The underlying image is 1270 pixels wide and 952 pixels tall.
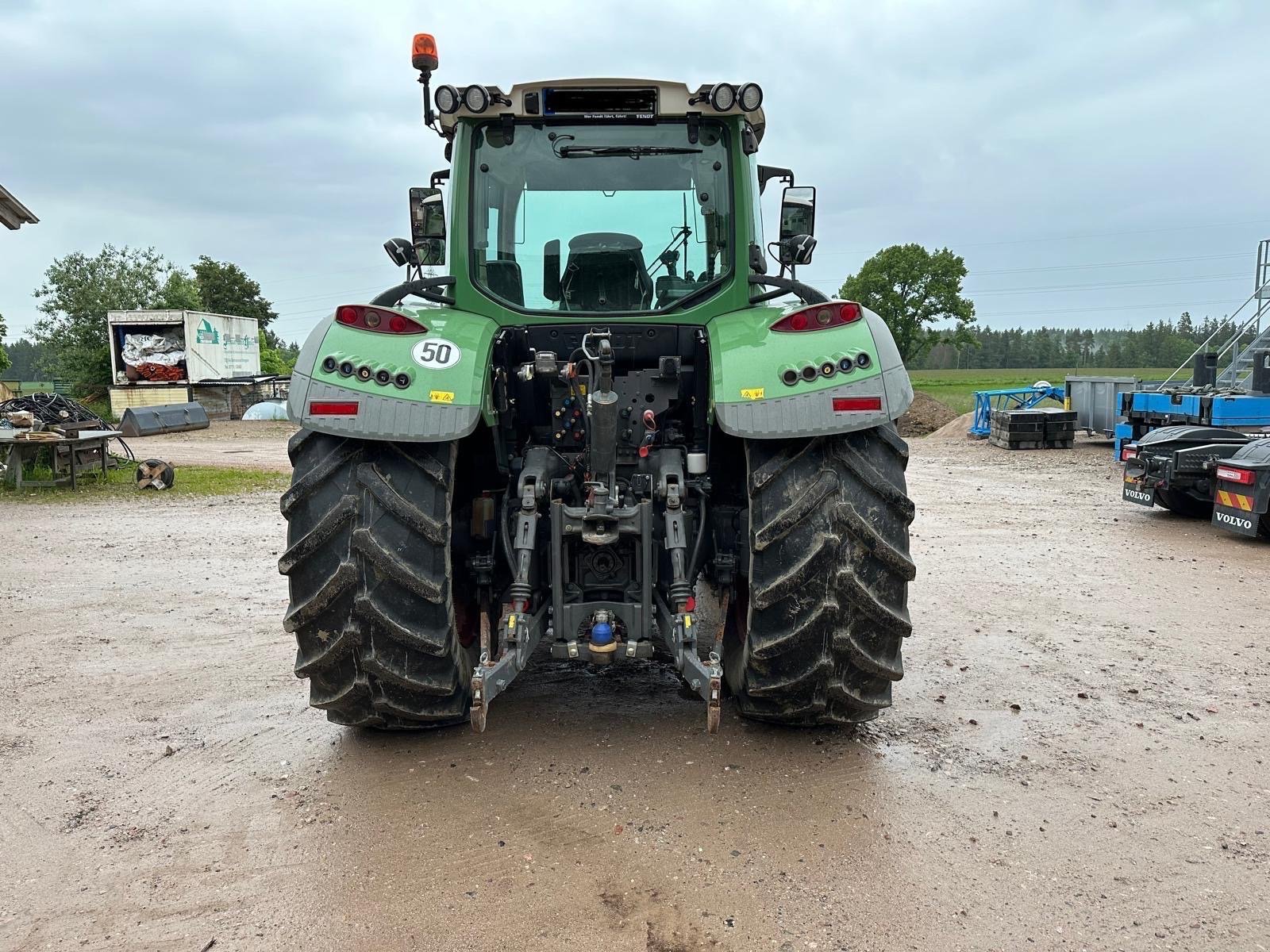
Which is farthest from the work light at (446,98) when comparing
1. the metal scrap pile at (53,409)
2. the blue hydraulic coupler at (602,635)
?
the metal scrap pile at (53,409)

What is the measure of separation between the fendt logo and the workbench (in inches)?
554

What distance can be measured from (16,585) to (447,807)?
18.2 feet

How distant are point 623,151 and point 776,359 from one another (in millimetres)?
1355

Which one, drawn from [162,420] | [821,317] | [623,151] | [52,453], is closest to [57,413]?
[52,453]

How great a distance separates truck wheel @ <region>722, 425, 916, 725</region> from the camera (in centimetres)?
330

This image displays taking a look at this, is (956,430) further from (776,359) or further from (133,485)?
(776,359)

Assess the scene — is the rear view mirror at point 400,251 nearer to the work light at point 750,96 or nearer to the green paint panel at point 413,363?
the green paint panel at point 413,363


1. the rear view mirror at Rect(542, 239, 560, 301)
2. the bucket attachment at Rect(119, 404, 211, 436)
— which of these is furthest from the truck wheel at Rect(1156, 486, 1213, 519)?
the bucket attachment at Rect(119, 404, 211, 436)

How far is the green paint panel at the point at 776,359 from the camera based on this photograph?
3.29 metres

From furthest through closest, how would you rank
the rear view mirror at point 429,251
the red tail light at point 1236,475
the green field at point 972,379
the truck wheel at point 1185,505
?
the green field at point 972,379 → the truck wheel at point 1185,505 → the red tail light at point 1236,475 → the rear view mirror at point 429,251

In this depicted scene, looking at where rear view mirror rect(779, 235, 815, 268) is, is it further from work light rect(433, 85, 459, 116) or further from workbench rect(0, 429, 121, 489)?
workbench rect(0, 429, 121, 489)

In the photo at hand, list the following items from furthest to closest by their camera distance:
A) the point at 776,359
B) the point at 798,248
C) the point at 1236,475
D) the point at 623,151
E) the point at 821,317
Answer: the point at 1236,475
the point at 798,248
the point at 623,151
the point at 821,317
the point at 776,359

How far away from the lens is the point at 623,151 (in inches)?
161

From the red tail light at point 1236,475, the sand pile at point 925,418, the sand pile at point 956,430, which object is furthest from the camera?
the sand pile at point 925,418
